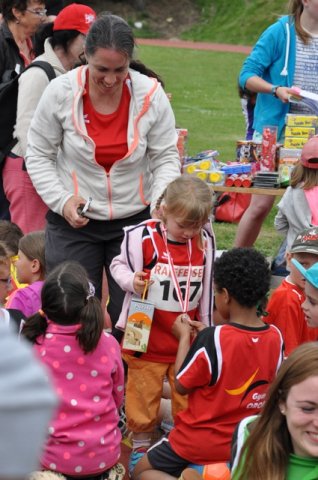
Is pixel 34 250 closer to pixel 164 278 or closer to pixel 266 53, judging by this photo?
pixel 164 278

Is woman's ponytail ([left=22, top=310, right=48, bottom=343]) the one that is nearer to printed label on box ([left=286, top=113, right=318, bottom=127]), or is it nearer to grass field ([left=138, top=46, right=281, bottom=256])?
printed label on box ([left=286, top=113, right=318, bottom=127])

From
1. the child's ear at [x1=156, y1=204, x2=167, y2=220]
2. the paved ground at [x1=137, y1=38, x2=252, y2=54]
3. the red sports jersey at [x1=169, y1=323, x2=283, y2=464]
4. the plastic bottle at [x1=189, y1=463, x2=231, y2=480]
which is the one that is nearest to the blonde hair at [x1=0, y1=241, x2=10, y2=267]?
the child's ear at [x1=156, y1=204, x2=167, y2=220]

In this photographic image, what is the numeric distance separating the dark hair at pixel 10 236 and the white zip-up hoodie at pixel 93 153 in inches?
23.9

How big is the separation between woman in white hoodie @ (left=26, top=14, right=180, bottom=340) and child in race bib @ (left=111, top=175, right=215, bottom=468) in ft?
0.78

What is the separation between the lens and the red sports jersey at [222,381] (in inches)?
156

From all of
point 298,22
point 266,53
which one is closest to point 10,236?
point 266,53

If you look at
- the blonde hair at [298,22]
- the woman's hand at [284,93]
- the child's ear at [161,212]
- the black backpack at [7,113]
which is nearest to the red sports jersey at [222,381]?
the child's ear at [161,212]

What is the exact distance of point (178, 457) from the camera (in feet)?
13.9

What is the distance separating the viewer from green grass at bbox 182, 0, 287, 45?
120 ft

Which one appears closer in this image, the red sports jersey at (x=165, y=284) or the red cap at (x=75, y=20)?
Answer: the red sports jersey at (x=165, y=284)

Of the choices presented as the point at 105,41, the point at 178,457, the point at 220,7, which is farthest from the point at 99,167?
the point at 220,7

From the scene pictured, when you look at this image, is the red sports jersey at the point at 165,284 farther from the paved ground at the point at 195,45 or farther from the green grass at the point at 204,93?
the paved ground at the point at 195,45

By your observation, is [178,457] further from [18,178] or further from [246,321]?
[18,178]

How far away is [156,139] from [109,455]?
170cm
